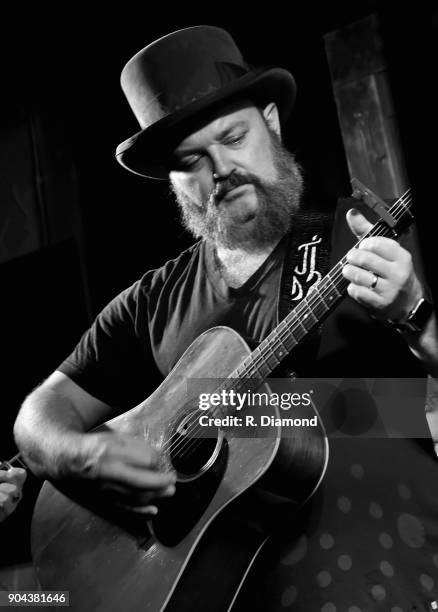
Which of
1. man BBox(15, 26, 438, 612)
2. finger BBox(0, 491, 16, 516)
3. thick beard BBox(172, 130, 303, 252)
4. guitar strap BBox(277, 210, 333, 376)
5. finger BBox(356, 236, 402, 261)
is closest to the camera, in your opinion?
finger BBox(356, 236, 402, 261)

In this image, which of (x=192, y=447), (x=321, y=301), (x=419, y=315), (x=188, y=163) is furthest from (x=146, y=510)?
(x=188, y=163)

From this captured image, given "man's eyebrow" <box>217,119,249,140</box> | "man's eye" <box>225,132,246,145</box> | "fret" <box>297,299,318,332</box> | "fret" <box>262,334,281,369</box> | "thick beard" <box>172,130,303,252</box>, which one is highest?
"man's eyebrow" <box>217,119,249,140</box>

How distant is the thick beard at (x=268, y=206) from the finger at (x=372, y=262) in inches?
14.6

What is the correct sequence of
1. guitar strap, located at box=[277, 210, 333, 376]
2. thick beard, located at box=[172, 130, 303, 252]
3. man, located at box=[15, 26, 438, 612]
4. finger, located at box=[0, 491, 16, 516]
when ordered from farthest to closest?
1. finger, located at box=[0, 491, 16, 516]
2. thick beard, located at box=[172, 130, 303, 252]
3. guitar strap, located at box=[277, 210, 333, 376]
4. man, located at box=[15, 26, 438, 612]

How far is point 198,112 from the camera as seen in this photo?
4.62 feet

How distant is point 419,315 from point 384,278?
0.26 ft

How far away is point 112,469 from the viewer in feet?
4.30

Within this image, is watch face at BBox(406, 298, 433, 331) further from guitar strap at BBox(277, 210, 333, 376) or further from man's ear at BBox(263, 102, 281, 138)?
man's ear at BBox(263, 102, 281, 138)

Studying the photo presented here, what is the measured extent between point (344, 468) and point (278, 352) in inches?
9.0

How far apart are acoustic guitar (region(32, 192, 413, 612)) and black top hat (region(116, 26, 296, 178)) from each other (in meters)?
0.46

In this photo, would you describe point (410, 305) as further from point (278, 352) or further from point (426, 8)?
point (426, 8)

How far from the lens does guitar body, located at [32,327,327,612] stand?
3.73 ft

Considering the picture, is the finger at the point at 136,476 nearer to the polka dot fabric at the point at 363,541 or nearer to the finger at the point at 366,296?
the polka dot fabric at the point at 363,541

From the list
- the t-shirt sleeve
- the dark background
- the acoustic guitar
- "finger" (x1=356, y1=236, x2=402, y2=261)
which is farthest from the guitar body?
"finger" (x1=356, y1=236, x2=402, y2=261)
